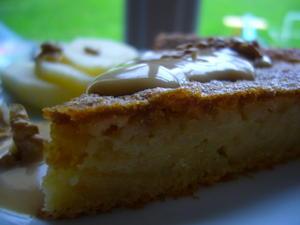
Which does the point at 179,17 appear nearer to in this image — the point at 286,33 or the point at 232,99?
the point at 286,33

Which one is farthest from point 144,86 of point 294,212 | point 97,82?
point 294,212

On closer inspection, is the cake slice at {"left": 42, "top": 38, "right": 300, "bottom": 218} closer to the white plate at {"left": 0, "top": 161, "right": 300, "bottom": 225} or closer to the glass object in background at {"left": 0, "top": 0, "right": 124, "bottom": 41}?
the white plate at {"left": 0, "top": 161, "right": 300, "bottom": 225}

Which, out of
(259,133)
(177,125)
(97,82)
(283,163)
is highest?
(97,82)

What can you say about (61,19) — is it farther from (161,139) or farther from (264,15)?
(161,139)

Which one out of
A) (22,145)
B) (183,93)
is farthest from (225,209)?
(22,145)

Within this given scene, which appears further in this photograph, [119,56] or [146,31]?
[146,31]

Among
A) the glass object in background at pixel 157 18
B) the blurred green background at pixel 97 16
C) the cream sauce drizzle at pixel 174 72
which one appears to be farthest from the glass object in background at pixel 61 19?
the cream sauce drizzle at pixel 174 72
